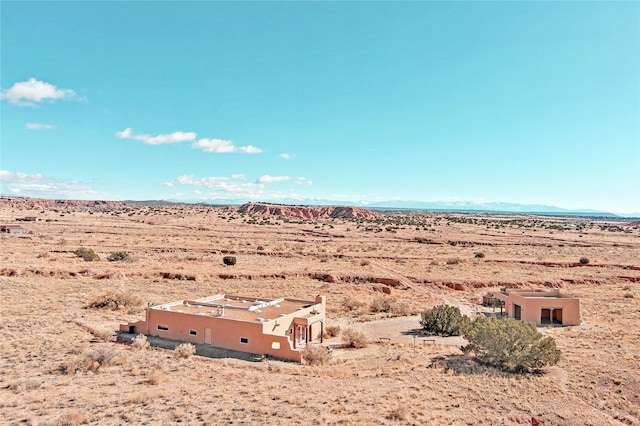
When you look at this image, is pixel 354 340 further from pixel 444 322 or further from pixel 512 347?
pixel 512 347

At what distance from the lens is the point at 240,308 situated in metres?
28.7

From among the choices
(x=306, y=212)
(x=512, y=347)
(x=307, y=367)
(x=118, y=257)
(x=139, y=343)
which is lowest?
(x=307, y=367)

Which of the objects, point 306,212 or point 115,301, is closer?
point 115,301

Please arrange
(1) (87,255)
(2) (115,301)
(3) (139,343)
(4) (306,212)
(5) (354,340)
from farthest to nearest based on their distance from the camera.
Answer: (4) (306,212) < (1) (87,255) < (2) (115,301) < (5) (354,340) < (3) (139,343)

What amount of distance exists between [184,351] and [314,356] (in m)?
6.62

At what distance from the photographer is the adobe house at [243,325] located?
2403 cm

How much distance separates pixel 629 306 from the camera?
36.3m

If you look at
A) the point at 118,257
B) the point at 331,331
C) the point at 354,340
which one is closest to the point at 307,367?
the point at 354,340

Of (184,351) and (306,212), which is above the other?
(306,212)

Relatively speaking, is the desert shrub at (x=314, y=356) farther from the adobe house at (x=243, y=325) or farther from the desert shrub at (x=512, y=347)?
the desert shrub at (x=512, y=347)

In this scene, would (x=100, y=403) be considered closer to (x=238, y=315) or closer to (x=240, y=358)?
(x=240, y=358)

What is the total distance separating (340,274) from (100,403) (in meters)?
31.5

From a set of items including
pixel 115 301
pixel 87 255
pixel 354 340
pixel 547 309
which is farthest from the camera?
pixel 87 255

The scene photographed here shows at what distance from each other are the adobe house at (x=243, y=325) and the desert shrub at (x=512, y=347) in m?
9.24
